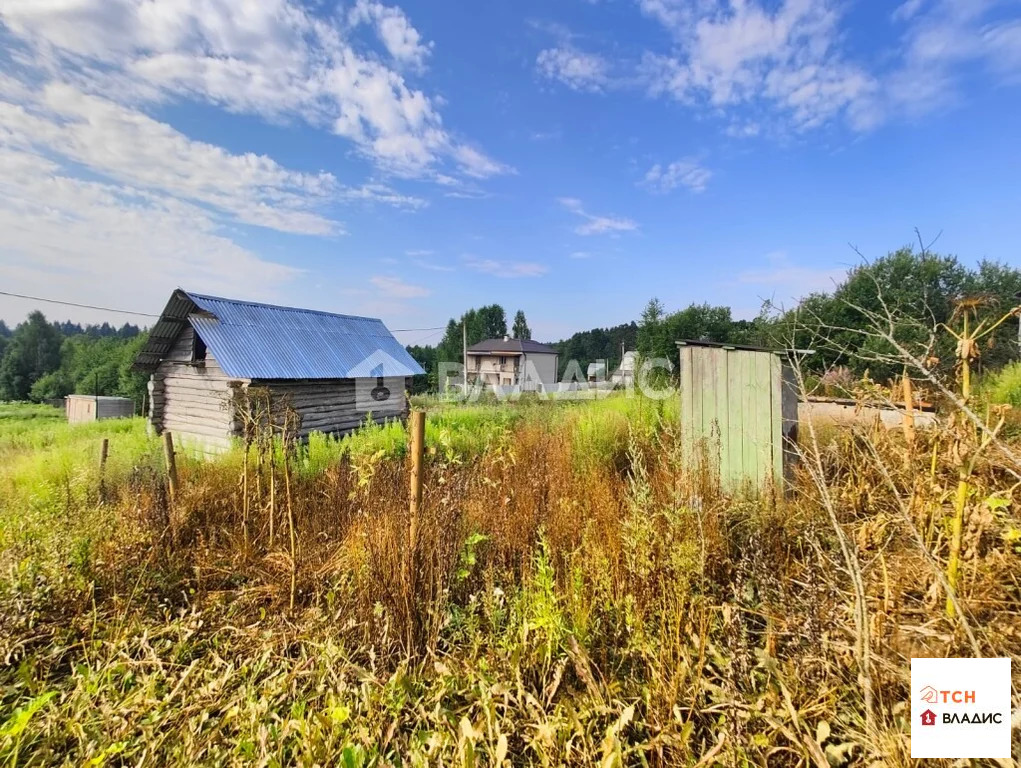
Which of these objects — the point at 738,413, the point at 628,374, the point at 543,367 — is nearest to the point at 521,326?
the point at 543,367

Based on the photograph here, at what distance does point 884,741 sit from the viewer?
5.17 ft

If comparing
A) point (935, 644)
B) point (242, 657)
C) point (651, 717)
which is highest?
point (935, 644)

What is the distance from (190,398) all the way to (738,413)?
36.5ft

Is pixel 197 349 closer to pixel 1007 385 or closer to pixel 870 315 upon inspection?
pixel 870 315

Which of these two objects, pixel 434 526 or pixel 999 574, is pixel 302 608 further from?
pixel 999 574

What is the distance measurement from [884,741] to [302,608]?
330cm

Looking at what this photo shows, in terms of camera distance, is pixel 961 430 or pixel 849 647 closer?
pixel 849 647

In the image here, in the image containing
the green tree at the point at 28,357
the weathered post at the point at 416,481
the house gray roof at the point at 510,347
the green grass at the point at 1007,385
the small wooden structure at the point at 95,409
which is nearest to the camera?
the weathered post at the point at 416,481

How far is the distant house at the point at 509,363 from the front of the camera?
38250mm

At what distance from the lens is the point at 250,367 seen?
29.1 ft

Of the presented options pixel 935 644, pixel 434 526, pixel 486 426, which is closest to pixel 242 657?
pixel 434 526

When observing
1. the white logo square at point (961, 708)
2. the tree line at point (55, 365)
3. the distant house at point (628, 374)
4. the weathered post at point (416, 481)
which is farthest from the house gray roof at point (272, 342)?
the tree line at point (55, 365)

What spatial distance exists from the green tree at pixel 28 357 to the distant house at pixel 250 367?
54.0 m

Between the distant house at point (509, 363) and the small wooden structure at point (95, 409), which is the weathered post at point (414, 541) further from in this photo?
the distant house at point (509, 363)
